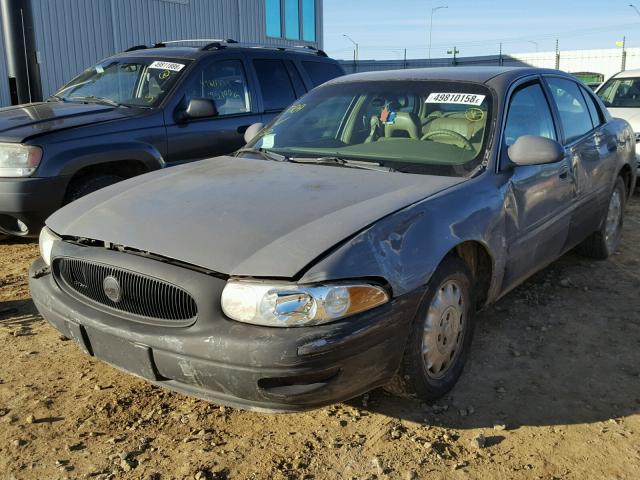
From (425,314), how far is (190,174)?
1.65m

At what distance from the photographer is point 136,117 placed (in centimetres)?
532

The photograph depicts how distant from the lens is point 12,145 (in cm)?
464

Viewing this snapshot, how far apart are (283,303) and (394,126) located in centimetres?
183

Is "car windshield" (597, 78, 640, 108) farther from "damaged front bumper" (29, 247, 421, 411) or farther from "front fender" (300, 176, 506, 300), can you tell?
"damaged front bumper" (29, 247, 421, 411)

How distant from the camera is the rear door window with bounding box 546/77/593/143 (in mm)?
4355

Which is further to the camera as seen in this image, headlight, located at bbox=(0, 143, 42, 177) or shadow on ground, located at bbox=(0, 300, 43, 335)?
headlight, located at bbox=(0, 143, 42, 177)

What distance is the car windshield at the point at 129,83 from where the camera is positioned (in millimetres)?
5723

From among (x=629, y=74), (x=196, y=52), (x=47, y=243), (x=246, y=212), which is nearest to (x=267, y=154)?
(x=246, y=212)

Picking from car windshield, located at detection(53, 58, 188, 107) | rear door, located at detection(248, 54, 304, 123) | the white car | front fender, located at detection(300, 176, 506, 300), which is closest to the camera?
front fender, located at detection(300, 176, 506, 300)

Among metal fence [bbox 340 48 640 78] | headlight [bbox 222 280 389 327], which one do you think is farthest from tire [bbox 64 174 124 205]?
metal fence [bbox 340 48 640 78]

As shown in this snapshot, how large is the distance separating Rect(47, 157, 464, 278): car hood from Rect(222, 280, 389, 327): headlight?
0.20ft

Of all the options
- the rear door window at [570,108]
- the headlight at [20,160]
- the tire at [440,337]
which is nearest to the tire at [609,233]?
the rear door window at [570,108]

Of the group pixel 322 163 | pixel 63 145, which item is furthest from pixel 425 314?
pixel 63 145

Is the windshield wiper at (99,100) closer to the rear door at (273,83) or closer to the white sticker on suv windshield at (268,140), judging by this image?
the rear door at (273,83)
